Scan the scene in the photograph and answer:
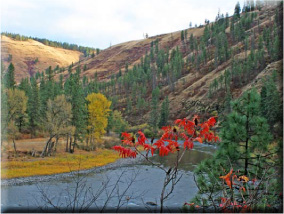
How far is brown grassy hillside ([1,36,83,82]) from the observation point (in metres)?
120

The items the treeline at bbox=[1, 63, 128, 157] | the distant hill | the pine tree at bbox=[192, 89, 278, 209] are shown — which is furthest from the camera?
the distant hill

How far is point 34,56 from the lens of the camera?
13350 cm

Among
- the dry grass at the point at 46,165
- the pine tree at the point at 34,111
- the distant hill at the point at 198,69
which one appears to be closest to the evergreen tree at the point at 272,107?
the dry grass at the point at 46,165

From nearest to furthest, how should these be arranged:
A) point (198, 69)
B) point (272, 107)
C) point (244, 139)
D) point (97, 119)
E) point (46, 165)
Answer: point (244, 139) < point (272, 107) < point (46, 165) < point (97, 119) < point (198, 69)

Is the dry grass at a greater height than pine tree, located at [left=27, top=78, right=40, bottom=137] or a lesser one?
lesser

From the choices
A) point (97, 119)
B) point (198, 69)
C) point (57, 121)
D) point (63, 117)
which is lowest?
point (57, 121)

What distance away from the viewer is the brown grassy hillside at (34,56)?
119637 millimetres

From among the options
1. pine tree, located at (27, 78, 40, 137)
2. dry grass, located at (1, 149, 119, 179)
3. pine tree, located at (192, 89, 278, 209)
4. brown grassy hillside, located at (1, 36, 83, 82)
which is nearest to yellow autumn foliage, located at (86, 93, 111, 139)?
dry grass, located at (1, 149, 119, 179)

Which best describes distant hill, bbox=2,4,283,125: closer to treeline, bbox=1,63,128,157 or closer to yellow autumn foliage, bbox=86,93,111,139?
treeline, bbox=1,63,128,157

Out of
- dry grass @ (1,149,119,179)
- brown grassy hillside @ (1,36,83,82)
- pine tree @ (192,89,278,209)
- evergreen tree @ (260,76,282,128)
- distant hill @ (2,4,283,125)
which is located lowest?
dry grass @ (1,149,119,179)

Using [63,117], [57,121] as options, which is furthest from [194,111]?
[57,121]

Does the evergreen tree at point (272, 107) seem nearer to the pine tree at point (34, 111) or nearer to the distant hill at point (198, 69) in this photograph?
the distant hill at point (198, 69)

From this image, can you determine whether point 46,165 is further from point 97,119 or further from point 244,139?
point 244,139

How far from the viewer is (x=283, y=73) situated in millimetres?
2754
